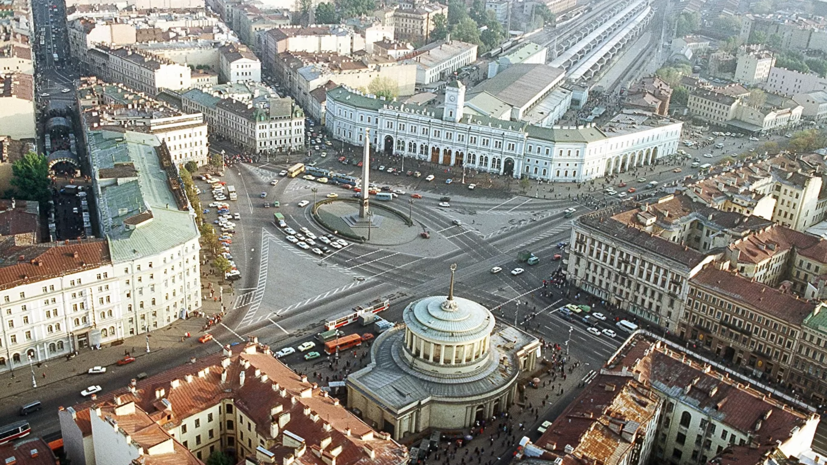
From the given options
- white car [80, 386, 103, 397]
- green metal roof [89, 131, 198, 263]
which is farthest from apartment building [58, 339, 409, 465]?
green metal roof [89, 131, 198, 263]

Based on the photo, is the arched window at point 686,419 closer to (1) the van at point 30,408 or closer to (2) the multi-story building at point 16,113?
(1) the van at point 30,408

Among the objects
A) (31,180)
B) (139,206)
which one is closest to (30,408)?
(139,206)

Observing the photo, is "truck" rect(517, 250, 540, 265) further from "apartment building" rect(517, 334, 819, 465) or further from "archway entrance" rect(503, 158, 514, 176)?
"archway entrance" rect(503, 158, 514, 176)

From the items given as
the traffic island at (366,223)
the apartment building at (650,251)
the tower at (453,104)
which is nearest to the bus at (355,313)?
the traffic island at (366,223)

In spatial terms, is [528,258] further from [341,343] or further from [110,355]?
[110,355]

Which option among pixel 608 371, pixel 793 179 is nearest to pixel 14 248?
pixel 608 371
